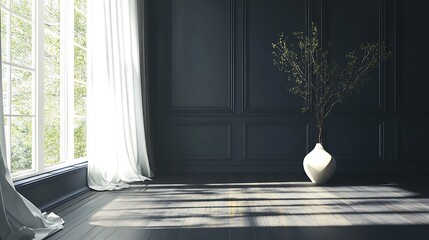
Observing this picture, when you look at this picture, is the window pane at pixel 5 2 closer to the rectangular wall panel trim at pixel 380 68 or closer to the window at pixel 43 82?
the window at pixel 43 82

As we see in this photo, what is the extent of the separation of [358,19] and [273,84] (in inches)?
53.9

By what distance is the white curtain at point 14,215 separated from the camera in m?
2.17

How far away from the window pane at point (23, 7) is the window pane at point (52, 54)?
37cm

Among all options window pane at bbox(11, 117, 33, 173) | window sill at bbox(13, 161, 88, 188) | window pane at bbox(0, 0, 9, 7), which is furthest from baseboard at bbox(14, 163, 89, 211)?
window pane at bbox(0, 0, 9, 7)

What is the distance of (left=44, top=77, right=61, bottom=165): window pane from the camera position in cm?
360

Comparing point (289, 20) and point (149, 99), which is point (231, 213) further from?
point (289, 20)

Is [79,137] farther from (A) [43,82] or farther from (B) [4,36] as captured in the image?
(B) [4,36]

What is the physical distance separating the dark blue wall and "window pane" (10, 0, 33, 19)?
7.94ft

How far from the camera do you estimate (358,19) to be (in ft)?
18.4

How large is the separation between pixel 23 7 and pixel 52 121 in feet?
3.24

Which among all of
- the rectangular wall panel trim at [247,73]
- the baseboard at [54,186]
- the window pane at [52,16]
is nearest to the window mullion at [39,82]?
the baseboard at [54,186]

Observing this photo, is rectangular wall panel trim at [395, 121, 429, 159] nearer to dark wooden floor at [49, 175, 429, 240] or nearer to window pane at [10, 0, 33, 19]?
dark wooden floor at [49, 175, 429, 240]

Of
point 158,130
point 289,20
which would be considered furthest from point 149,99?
point 289,20

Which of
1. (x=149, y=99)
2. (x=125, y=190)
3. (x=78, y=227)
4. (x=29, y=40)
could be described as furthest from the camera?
(x=149, y=99)
